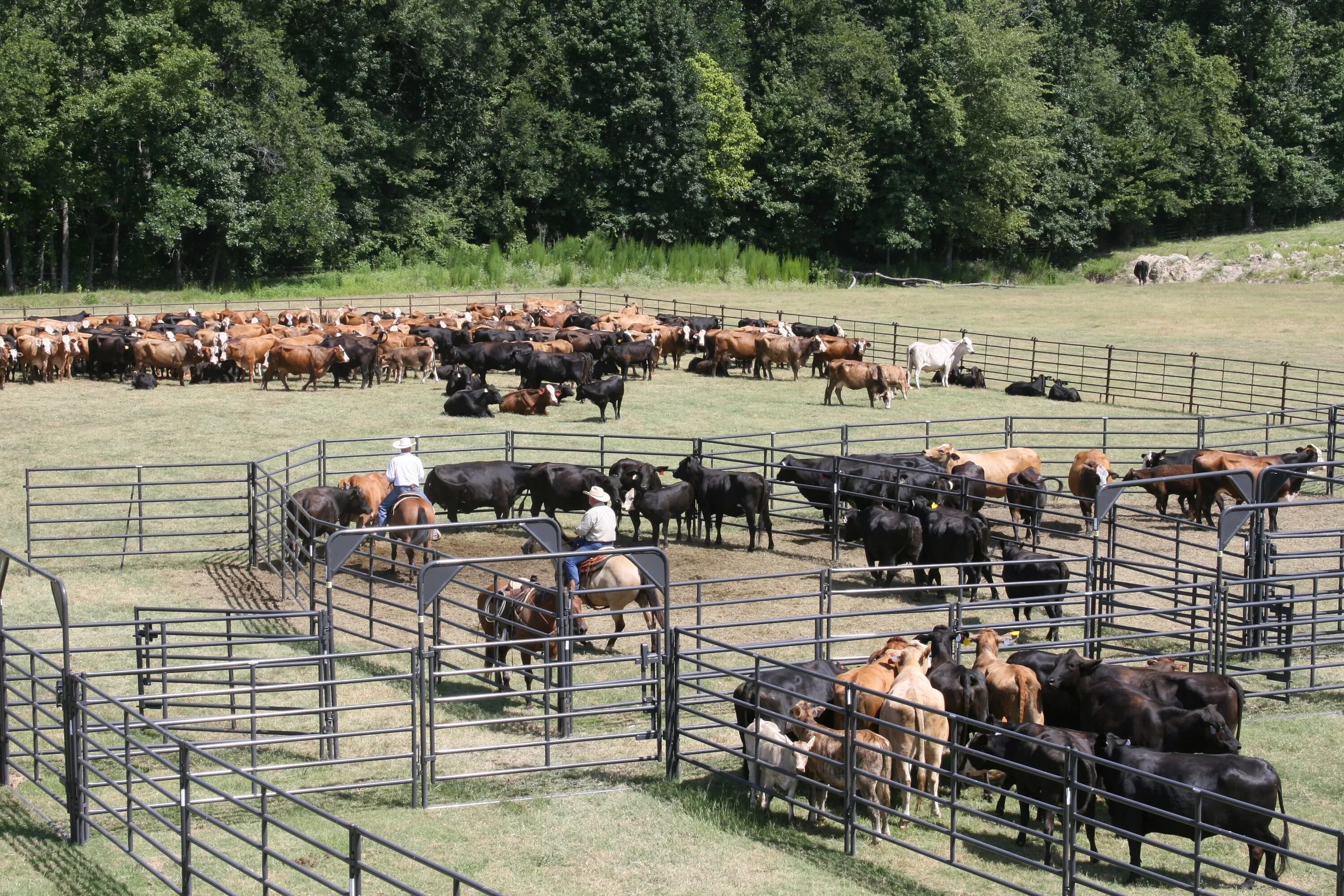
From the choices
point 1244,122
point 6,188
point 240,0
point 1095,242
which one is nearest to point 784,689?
point 6,188

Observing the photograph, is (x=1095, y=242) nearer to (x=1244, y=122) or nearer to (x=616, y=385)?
(x=1244, y=122)

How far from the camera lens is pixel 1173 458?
2097cm

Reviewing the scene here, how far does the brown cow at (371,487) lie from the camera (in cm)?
1817

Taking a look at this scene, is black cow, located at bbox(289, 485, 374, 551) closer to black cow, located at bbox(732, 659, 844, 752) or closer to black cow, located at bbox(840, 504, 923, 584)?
black cow, located at bbox(840, 504, 923, 584)

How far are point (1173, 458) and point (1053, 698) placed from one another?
10.9 metres

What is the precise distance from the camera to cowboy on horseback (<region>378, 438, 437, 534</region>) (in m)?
16.5

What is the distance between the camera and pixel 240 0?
182 feet

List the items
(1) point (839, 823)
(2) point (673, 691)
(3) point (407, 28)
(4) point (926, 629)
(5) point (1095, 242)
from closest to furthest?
(1) point (839, 823) → (2) point (673, 691) → (4) point (926, 629) → (3) point (407, 28) → (5) point (1095, 242)

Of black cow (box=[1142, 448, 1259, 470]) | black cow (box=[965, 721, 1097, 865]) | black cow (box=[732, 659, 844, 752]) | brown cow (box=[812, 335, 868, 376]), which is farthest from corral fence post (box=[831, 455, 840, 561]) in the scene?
brown cow (box=[812, 335, 868, 376])

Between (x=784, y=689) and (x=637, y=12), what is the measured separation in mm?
60068

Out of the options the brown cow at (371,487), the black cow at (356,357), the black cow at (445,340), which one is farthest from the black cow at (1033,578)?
the black cow at (445,340)

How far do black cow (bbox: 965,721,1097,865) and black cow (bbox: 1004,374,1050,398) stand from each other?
2310 centimetres

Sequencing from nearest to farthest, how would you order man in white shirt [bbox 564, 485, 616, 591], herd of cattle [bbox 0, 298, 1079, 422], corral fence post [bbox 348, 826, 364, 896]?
corral fence post [bbox 348, 826, 364, 896]
man in white shirt [bbox 564, 485, 616, 591]
herd of cattle [bbox 0, 298, 1079, 422]

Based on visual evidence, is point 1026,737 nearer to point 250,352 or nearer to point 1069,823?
point 1069,823
